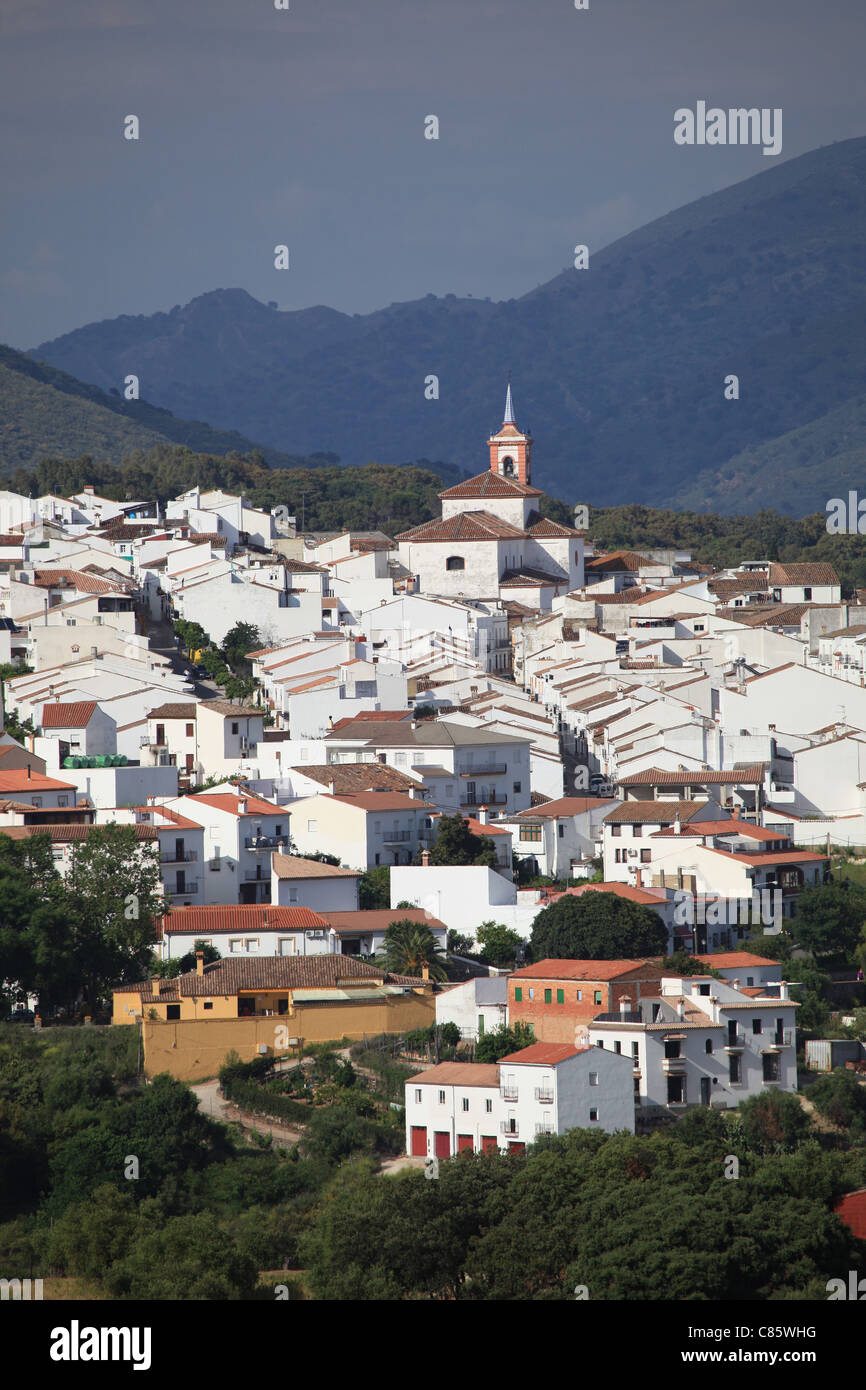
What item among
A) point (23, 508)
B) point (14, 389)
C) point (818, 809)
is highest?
point (14, 389)

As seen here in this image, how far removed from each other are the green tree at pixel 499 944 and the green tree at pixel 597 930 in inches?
19.3

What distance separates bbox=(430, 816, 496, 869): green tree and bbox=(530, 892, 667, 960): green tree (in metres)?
2.68

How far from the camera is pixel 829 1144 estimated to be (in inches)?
928

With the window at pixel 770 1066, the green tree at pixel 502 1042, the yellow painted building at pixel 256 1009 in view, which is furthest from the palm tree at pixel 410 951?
the window at pixel 770 1066

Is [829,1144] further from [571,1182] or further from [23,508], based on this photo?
[23,508]

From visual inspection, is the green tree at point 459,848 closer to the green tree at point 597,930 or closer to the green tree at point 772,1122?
the green tree at point 597,930

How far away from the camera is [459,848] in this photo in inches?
1188

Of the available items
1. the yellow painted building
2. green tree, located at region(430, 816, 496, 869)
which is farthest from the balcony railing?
green tree, located at region(430, 816, 496, 869)

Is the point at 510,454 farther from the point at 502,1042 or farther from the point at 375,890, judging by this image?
the point at 502,1042

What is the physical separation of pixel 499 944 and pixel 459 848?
248 cm

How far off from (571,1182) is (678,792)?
1502 centimetres
